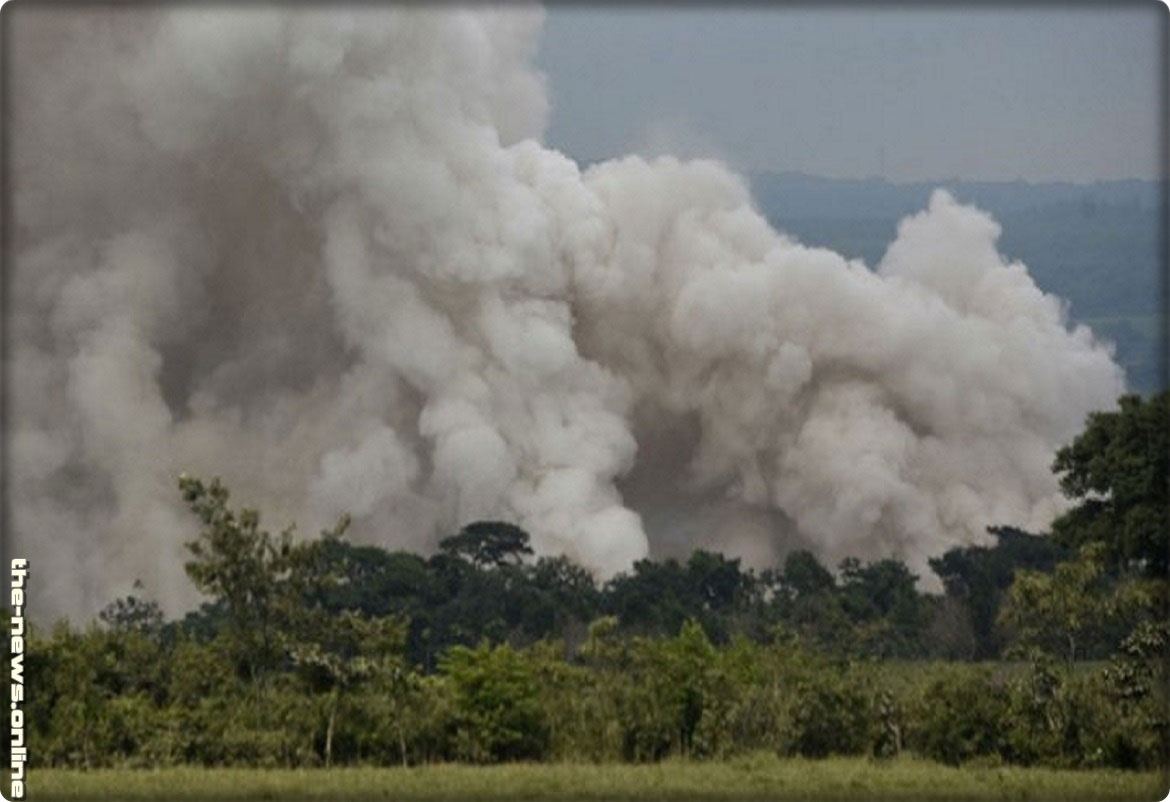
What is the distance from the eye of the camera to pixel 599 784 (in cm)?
1574

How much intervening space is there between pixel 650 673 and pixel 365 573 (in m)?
10.3

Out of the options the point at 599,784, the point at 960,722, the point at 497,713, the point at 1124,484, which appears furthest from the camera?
the point at 1124,484

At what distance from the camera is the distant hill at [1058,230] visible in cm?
3716

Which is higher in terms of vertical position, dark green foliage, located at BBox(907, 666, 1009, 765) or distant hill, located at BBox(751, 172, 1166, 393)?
distant hill, located at BBox(751, 172, 1166, 393)

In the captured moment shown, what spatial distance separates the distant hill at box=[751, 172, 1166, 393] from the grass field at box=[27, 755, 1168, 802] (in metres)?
19.6

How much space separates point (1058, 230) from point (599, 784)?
28.9 m

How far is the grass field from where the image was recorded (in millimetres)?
15352

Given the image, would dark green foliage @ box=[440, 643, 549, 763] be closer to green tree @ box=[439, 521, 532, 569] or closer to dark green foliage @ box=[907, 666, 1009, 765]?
dark green foliage @ box=[907, 666, 1009, 765]

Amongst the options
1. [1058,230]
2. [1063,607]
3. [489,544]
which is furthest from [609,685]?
[1058,230]

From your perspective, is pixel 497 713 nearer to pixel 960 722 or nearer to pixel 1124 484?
pixel 960 722

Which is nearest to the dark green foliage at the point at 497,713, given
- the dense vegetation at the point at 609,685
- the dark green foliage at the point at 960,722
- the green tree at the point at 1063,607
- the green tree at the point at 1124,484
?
the dense vegetation at the point at 609,685

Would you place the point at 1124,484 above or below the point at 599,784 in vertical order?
above

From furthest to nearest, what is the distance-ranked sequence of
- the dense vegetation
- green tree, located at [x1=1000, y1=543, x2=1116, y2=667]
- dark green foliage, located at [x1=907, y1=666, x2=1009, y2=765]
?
green tree, located at [x1=1000, y1=543, x2=1116, y2=667] → dark green foliage, located at [x1=907, y1=666, x2=1009, y2=765] → the dense vegetation

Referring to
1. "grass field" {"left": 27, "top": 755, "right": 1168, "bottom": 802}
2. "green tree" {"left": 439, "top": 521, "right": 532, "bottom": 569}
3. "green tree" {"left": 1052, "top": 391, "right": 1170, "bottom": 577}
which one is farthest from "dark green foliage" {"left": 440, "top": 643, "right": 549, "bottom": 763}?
"green tree" {"left": 439, "top": 521, "right": 532, "bottom": 569}
